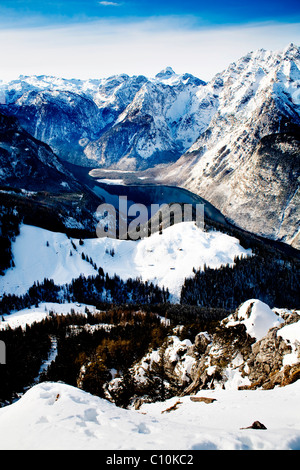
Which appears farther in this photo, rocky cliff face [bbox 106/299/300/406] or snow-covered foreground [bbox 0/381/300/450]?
rocky cliff face [bbox 106/299/300/406]

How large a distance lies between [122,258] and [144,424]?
176 m

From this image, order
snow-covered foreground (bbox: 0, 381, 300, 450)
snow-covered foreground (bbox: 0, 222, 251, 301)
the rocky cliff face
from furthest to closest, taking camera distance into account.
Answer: snow-covered foreground (bbox: 0, 222, 251, 301) < the rocky cliff face < snow-covered foreground (bbox: 0, 381, 300, 450)

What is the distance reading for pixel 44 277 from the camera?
171000mm

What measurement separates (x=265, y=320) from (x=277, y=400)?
23.1m

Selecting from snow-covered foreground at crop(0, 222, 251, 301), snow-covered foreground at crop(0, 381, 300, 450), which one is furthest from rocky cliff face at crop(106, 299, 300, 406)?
snow-covered foreground at crop(0, 222, 251, 301)

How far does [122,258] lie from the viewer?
632ft

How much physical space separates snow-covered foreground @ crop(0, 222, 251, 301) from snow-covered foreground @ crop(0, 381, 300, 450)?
455 feet

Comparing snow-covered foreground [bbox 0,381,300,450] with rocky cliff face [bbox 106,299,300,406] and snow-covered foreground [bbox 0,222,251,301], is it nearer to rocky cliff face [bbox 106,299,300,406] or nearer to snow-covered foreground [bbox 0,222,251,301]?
rocky cliff face [bbox 106,299,300,406]

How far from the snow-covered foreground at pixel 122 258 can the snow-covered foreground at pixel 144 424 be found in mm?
138542

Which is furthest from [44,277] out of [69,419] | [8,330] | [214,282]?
[69,419]

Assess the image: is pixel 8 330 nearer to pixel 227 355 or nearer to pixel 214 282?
pixel 227 355

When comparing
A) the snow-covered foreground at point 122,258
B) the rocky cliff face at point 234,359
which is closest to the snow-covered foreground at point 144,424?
the rocky cliff face at point 234,359

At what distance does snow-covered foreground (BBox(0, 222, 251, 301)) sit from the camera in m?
171
